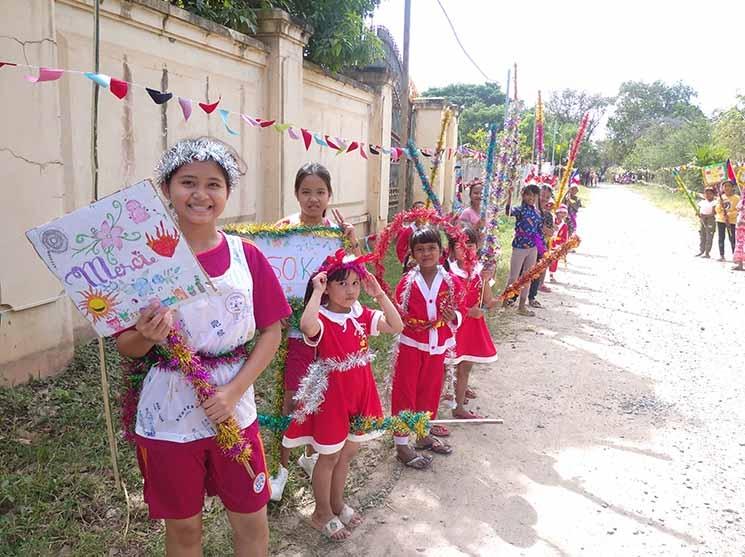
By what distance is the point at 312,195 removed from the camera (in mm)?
3113

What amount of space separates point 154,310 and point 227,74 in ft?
16.0

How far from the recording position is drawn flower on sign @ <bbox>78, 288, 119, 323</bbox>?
1665mm

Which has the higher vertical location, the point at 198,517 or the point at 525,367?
the point at 198,517

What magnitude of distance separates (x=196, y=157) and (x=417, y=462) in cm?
237

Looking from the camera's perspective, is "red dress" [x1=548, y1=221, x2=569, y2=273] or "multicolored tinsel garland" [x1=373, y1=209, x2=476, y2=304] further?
"red dress" [x1=548, y1=221, x2=569, y2=273]

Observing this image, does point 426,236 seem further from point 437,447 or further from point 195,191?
point 195,191

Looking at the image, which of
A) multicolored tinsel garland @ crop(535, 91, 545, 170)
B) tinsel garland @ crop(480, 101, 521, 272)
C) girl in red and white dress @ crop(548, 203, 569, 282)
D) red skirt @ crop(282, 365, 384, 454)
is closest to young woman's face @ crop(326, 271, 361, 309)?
red skirt @ crop(282, 365, 384, 454)

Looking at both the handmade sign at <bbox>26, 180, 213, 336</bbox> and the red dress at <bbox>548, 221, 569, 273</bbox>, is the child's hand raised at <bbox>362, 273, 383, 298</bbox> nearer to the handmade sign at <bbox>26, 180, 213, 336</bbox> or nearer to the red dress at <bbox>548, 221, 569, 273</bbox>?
the handmade sign at <bbox>26, 180, 213, 336</bbox>

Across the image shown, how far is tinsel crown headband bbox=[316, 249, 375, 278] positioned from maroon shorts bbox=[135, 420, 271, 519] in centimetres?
94

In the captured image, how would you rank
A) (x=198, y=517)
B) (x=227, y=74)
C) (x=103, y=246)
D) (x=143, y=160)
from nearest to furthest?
(x=103, y=246) < (x=198, y=517) < (x=143, y=160) < (x=227, y=74)

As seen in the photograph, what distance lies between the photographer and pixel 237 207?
627cm

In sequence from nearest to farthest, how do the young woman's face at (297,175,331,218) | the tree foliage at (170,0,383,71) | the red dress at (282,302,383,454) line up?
1. the red dress at (282,302,383,454)
2. the young woman's face at (297,175,331,218)
3. the tree foliage at (170,0,383,71)

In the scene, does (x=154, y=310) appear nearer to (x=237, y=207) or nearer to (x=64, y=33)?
(x=64, y=33)

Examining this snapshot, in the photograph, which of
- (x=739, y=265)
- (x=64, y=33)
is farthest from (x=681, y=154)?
(x=64, y=33)
